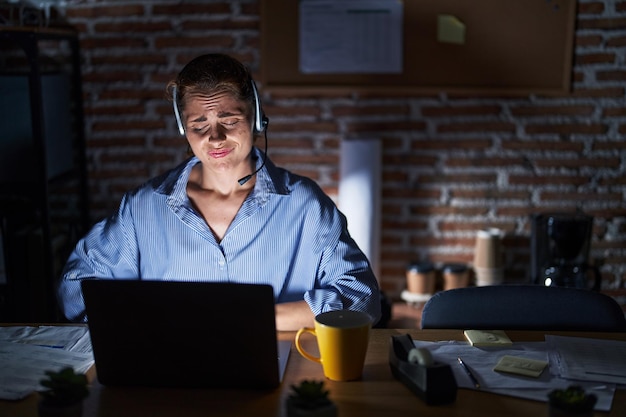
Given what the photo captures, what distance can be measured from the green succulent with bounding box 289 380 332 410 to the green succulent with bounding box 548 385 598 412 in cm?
34

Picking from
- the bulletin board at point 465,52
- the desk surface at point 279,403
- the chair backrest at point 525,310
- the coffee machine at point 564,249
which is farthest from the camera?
the bulletin board at point 465,52

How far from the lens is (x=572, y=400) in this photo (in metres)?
1.15

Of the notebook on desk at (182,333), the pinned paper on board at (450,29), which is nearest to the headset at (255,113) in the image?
the notebook on desk at (182,333)

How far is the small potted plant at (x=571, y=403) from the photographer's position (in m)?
1.15

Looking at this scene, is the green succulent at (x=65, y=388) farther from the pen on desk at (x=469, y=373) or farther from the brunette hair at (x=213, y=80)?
the brunette hair at (x=213, y=80)

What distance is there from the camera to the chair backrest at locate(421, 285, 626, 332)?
169 centimetres

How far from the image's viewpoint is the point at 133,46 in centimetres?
322

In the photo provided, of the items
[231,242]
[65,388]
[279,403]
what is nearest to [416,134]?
[231,242]

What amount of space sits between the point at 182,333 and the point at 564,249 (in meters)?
2.12

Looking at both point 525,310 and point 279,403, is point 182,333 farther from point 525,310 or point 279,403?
point 525,310

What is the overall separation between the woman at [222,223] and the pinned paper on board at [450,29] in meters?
1.43

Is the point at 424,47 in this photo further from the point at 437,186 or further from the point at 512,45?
the point at 437,186

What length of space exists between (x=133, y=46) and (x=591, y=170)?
1.96m

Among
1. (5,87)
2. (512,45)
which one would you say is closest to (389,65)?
(512,45)
